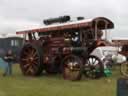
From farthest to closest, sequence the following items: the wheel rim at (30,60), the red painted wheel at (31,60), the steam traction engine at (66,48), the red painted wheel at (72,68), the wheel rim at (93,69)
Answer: the wheel rim at (30,60), the red painted wheel at (31,60), the wheel rim at (93,69), the steam traction engine at (66,48), the red painted wheel at (72,68)

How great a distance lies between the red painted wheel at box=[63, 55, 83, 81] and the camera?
13.9 metres

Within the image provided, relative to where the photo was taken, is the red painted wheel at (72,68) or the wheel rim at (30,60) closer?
the red painted wheel at (72,68)

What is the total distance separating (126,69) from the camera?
16062 millimetres

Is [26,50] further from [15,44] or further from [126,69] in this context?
[15,44]

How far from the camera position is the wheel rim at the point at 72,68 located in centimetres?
1401

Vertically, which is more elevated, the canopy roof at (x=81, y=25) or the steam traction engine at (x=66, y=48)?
the canopy roof at (x=81, y=25)

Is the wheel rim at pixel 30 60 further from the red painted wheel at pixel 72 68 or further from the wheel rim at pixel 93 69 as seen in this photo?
the wheel rim at pixel 93 69

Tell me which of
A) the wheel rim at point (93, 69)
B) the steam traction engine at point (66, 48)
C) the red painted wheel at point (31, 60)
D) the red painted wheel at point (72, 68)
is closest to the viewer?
the red painted wheel at point (72, 68)

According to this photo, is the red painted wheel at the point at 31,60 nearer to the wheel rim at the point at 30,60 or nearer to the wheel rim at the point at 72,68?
the wheel rim at the point at 30,60

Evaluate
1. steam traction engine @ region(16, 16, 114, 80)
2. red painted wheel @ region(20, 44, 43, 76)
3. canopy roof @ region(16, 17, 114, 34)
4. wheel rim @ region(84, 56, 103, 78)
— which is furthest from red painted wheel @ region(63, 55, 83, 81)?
red painted wheel @ region(20, 44, 43, 76)

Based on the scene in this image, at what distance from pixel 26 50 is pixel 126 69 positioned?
416cm

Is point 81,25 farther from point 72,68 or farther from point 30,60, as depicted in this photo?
point 30,60

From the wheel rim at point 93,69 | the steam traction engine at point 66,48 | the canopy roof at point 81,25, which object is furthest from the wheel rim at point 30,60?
the wheel rim at point 93,69

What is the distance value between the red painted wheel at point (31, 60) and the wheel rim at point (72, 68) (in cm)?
152
